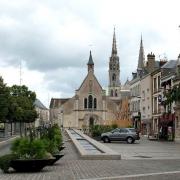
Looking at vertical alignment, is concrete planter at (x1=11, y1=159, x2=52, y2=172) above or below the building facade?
below

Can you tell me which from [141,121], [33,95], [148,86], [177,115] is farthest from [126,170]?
[33,95]

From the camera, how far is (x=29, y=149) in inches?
731

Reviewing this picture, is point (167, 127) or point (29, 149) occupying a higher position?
point (167, 127)

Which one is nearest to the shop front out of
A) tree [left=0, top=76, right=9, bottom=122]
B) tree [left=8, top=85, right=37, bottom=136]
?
tree [left=8, top=85, right=37, bottom=136]

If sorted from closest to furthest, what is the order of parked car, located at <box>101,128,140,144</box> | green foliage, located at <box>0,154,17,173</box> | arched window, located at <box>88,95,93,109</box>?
green foliage, located at <box>0,154,17,173</box> → parked car, located at <box>101,128,140,144</box> → arched window, located at <box>88,95,93,109</box>

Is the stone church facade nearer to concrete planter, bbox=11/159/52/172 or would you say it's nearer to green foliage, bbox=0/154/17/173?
concrete planter, bbox=11/159/52/172

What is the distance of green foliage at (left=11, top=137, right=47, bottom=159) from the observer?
18.5 metres

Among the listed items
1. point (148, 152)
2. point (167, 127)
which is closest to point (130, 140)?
point (167, 127)

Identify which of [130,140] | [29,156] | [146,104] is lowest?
[130,140]

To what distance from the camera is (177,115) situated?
56719 millimetres

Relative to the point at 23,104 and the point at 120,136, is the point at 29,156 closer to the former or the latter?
the point at 120,136

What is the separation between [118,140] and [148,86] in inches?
938

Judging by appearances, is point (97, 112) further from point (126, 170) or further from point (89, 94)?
point (126, 170)

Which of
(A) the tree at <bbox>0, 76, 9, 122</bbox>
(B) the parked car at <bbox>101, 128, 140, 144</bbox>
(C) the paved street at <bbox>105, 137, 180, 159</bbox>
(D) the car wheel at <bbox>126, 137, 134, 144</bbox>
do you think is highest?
(A) the tree at <bbox>0, 76, 9, 122</bbox>
